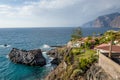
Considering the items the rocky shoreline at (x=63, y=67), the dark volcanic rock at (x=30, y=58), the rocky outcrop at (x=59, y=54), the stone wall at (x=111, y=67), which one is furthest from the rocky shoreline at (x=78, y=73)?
the dark volcanic rock at (x=30, y=58)

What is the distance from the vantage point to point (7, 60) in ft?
297

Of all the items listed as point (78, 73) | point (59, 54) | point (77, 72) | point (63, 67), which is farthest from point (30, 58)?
point (78, 73)

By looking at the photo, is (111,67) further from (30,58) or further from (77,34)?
(77,34)

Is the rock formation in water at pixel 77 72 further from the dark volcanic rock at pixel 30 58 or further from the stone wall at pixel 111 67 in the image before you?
the dark volcanic rock at pixel 30 58

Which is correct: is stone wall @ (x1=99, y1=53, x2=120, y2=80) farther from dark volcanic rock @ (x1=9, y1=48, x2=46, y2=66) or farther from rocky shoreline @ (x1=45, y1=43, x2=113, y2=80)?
dark volcanic rock @ (x1=9, y1=48, x2=46, y2=66)

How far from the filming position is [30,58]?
273 ft

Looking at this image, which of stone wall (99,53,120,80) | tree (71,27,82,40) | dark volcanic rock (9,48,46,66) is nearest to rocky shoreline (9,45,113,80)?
dark volcanic rock (9,48,46,66)

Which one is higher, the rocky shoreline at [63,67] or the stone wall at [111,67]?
the stone wall at [111,67]

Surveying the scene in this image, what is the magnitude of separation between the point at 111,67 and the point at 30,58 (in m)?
51.3

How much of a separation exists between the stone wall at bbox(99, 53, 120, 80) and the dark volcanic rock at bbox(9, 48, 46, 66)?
1670 inches

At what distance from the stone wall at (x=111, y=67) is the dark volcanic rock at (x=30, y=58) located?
42.4 m

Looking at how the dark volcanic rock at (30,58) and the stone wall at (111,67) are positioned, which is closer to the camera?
the stone wall at (111,67)

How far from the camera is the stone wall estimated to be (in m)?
34.1

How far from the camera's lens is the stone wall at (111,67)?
1343 inches
